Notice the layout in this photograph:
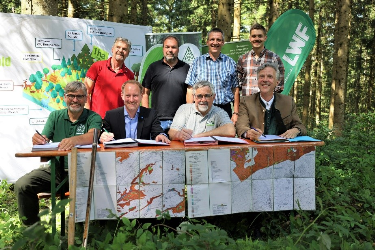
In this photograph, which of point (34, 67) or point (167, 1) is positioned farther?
point (167, 1)

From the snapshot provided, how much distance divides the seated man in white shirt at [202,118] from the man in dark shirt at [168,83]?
0.63 meters

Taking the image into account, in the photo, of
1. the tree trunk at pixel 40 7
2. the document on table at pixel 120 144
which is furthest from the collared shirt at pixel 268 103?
the tree trunk at pixel 40 7

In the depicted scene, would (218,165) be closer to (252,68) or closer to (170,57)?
(170,57)

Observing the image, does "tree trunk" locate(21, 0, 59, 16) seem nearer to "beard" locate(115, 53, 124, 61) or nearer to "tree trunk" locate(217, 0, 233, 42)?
"beard" locate(115, 53, 124, 61)

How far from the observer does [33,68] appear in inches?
234

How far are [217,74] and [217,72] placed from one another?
3 cm

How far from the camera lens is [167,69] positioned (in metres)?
5.25

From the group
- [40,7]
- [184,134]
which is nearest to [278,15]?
[40,7]

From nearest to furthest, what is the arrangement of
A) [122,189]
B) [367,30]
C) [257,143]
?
[122,189], [257,143], [367,30]

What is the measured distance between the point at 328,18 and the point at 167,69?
18.0 meters

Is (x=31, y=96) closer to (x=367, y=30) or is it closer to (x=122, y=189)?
(x=122, y=189)

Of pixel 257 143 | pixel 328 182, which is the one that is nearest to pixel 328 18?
pixel 328 182

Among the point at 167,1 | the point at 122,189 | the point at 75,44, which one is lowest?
the point at 122,189

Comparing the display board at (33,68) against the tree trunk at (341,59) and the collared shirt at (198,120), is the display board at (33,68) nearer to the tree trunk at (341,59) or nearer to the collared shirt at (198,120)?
the collared shirt at (198,120)
